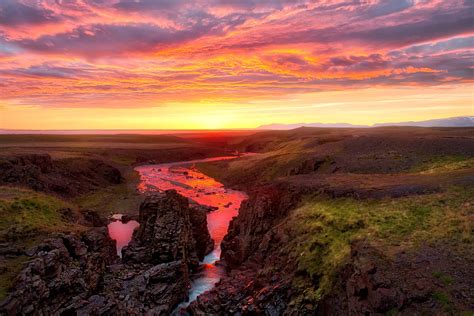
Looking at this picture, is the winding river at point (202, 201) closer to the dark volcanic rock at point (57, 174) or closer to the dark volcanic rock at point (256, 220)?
the dark volcanic rock at point (256, 220)

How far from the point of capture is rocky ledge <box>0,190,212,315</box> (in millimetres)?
30562

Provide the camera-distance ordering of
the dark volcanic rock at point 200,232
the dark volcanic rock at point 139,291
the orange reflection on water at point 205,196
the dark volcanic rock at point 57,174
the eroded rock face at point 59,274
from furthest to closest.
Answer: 1. the dark volcanic rock at point 57,174
2. the dark volcanic rock at point 200,232
3. the orange reflection on water at point 205,196
4. the dark volcanic rock at point 139,291
5. the eroded rock face at point 59,274

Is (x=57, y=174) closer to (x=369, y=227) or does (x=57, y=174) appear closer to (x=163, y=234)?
(x=163, y=234)

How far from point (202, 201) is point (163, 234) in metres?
41.6

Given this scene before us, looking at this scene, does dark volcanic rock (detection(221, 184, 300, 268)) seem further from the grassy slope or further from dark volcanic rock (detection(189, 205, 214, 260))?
the grassy slope

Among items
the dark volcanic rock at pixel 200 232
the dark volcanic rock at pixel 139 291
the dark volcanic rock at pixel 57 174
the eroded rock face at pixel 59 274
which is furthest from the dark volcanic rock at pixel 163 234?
the dark volcanic rock at pixel 57 174

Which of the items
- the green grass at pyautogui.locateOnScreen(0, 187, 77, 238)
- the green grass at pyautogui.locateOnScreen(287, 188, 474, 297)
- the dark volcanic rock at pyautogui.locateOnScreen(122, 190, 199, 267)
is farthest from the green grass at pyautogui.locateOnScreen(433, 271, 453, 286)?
the green grass at pyautogui.locateOnScreen(0, 187, 77, 238)

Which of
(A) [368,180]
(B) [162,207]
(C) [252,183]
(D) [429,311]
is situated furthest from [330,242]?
(C) [252,183]

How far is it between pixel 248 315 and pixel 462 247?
19.4 metres

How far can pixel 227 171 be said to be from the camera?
5069 inches

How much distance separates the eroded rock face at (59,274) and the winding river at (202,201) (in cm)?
1118

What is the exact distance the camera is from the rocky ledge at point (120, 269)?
30.6 m

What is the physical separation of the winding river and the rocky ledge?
94.6 inches

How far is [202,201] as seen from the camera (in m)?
88.7
